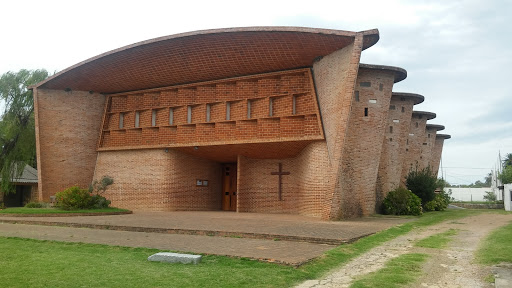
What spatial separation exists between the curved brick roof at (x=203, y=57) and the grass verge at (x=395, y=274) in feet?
31.8

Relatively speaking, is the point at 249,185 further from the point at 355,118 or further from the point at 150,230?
the point at 150,230

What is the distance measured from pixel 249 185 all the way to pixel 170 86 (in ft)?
22.0

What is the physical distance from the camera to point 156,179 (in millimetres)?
22078

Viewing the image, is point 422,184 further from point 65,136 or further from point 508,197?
point 65,136

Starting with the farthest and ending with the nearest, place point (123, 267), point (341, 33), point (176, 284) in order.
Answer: point (341, 33), point (123, 267), point (176, 284)

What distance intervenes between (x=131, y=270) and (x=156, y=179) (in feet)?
51.7

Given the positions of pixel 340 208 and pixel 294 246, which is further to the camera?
pixel 340 208

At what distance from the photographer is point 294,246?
942 cm

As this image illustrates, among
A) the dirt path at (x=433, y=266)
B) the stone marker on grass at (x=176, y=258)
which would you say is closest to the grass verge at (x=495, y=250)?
the dirt path at (x=433, y=266)

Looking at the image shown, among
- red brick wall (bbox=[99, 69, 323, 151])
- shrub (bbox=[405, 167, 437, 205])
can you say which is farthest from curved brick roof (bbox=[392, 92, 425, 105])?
red brick wall (bbox=[99, 69, 323, 151])

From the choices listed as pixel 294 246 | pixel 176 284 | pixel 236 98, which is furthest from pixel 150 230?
pixel 236 98

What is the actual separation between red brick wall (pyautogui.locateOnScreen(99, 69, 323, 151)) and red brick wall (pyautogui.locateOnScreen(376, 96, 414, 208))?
529 cm

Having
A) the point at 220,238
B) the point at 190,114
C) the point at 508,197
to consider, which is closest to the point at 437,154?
the point at 508,197

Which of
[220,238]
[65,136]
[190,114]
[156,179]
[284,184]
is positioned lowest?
[220,238]
